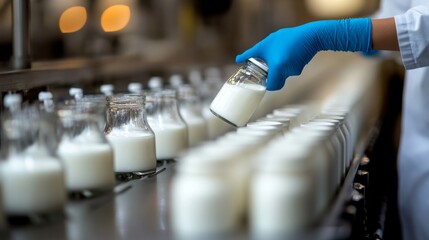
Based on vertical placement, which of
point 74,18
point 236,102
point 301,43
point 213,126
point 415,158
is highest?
point 74,18

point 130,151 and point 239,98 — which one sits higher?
point 239,98

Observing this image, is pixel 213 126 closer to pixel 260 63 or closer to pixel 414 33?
pixel 260 63

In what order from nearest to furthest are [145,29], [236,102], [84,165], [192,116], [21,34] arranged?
[84,165]
[236,102]
[21,34]
[192,116]
[145,29]

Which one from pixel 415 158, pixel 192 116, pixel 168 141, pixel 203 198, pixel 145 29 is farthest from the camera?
pixel 145 29

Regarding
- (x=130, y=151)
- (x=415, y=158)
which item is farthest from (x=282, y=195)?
(x=415, y=158)

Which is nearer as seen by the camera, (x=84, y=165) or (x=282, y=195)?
(x=282, y=195)

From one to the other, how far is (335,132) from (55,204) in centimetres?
65

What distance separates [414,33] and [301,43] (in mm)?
301

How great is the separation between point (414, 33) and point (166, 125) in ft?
2.37

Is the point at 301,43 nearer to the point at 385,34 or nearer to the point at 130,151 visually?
the point at 385,34

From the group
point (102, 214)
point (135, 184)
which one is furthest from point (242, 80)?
point (102, 214)

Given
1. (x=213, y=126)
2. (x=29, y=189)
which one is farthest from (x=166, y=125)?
(x=29, y=189)

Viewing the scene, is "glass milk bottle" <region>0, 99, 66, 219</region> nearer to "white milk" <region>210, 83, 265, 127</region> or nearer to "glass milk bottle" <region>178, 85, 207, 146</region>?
"white milk" <region>210, 83, 265, 127</region>

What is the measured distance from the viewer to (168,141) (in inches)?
68.1
